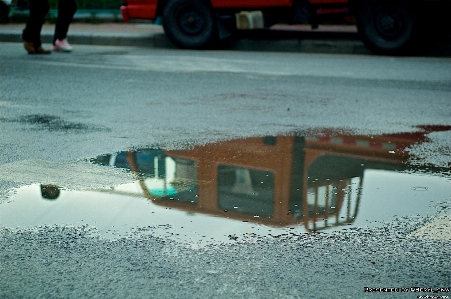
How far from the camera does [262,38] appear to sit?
12930 mm

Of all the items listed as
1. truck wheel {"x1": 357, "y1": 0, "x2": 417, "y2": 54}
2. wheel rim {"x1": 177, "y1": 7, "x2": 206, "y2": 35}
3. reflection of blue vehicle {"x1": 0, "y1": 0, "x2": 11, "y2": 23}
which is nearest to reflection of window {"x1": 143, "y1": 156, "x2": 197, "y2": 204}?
truck wheel {"x1": 357, "y1": 0, "x2": 417, "y2": 54}

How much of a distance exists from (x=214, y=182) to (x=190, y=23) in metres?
8.70

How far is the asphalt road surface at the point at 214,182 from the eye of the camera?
274 cm

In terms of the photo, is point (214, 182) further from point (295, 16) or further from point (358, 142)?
point (295, 16)

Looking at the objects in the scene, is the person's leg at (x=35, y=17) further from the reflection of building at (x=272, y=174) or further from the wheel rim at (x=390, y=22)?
the reflection of building at (x=272, y=174)

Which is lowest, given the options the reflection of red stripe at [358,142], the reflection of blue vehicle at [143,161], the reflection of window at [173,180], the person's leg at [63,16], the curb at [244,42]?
the curb at [244,42]

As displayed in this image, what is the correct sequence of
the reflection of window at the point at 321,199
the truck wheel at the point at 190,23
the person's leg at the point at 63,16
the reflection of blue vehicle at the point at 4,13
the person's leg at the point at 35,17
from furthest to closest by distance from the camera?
1. the reflection of blue vehicle at the point at 4,13
2. the truck wheel at the point at 190,23
3. the person's leg at the point at 63,16
4. the person's leg at the point at 35,17
5. the reflection of window at the point at 321,199

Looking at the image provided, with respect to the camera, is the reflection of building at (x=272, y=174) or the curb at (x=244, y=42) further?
the curb at (x=244, y=42)

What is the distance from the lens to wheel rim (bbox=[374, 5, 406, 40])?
11023 mm

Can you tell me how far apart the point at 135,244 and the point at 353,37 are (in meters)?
10.3

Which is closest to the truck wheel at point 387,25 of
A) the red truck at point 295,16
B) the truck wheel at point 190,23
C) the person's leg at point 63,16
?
the red truck at point 295,16

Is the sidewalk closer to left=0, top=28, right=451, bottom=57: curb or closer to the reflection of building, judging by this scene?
left=0, top=28, right=451, bottom=57: curb

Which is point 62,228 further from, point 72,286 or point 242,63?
point 242,63

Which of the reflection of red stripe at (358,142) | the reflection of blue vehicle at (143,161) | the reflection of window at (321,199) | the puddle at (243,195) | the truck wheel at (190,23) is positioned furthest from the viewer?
the truck wheel at (190,23)
